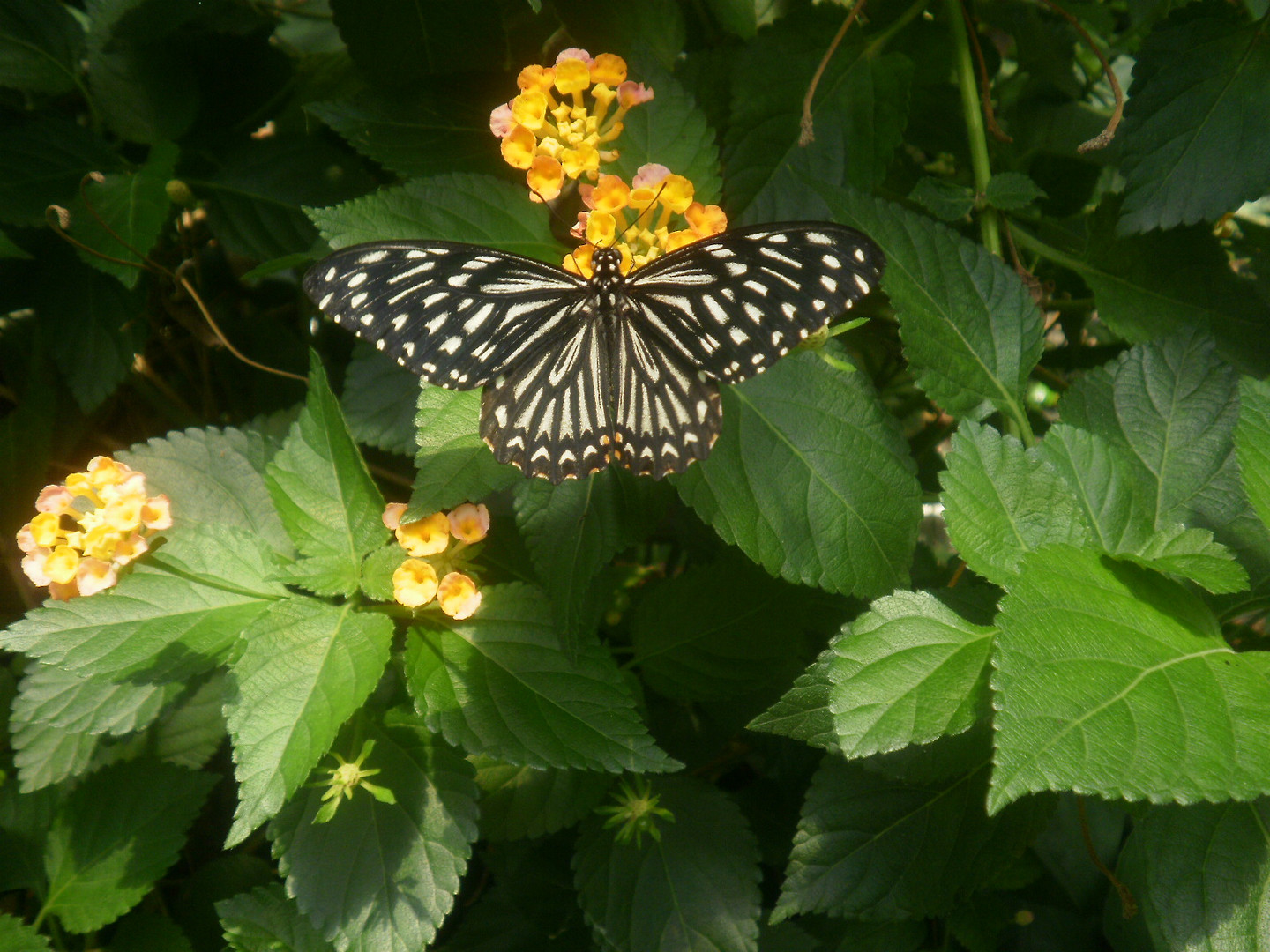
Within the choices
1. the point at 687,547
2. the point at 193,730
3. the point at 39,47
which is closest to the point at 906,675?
the point at 687,547

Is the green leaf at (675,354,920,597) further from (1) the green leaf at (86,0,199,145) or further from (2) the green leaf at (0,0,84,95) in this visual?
(2) the green leaf at (0,0,84,95)

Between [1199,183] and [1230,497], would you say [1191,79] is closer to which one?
[1199,183]

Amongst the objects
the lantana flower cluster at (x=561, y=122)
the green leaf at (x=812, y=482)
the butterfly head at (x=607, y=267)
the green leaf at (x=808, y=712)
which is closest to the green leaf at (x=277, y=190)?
the lantana flower cluster at (x=561, y=122)

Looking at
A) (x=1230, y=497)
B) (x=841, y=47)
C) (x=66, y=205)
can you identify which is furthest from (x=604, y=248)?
(x=66, y=205)

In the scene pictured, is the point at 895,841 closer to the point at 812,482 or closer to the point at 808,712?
the point at 808,712

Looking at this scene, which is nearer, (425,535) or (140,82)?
(425,535)

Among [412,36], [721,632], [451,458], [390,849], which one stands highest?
[412,36]
